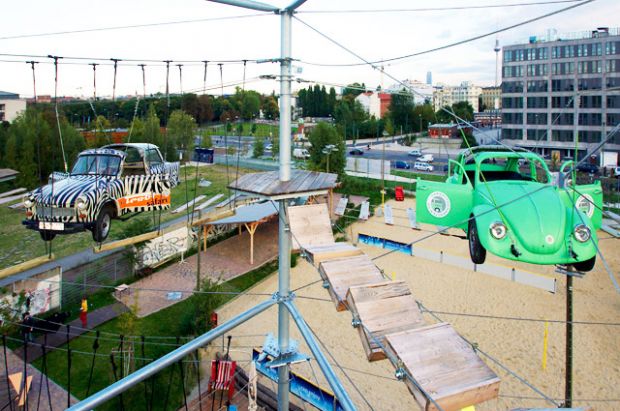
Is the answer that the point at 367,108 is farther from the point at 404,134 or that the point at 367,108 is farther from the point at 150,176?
the point at 150,176

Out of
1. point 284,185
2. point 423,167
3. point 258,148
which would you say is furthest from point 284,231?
point 258,148

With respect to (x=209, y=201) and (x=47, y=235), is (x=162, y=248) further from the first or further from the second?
(x=47, y=235)

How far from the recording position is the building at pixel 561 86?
4194 cm

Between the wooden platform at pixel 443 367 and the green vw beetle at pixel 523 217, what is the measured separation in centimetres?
223

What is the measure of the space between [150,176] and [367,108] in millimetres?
100674

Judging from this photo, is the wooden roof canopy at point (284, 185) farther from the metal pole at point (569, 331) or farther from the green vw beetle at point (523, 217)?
the metal pole at point (569, 331)

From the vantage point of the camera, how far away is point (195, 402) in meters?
13.1

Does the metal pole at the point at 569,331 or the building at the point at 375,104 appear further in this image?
the building at the point at 375,104

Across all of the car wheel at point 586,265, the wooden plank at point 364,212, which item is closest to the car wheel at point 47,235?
the car wheel at point 586,265

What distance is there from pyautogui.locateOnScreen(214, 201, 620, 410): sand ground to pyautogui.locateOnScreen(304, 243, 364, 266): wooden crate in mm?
5555

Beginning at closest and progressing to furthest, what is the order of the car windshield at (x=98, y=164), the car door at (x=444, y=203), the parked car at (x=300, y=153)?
the car door at (x=444, y=203) < the car windshield at (x=98, y=164) < the parked car at (x=300, y=153)

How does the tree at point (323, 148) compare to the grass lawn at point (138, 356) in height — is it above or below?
above

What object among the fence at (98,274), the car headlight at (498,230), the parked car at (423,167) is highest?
the parked car at (423,167)

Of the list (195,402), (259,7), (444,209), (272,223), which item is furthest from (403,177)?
(259,7)
